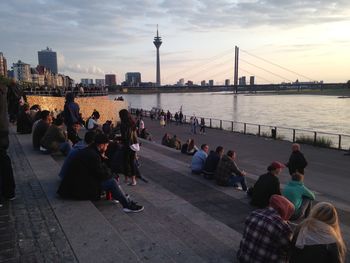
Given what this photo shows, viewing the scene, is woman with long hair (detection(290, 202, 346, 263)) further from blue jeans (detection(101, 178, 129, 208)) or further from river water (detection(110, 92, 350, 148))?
river water (detection(110, 92, 350, 148))

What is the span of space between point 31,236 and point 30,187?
7.52ft

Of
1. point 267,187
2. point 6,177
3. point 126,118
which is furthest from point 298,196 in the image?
point 6,177

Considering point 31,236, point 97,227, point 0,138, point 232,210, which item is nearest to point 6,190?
point 0,138

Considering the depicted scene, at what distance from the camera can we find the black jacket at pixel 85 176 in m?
5.29

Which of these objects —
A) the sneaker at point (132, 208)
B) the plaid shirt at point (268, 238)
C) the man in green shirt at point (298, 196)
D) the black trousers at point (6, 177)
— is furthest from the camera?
the man in green shirt at point (298, 196)

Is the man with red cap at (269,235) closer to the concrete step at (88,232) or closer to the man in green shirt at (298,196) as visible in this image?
the concrete step at (88,232)

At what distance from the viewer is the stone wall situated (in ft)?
79.0

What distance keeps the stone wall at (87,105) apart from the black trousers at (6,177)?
1860 centimetres

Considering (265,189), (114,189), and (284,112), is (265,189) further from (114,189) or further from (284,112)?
(284,112)

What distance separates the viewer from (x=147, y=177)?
28.6 feet

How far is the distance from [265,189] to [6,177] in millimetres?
4184

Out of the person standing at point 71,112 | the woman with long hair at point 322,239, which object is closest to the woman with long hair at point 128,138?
the person standing at point 71,112

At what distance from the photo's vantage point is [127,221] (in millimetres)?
4973

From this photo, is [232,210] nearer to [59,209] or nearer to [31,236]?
[59,209]
